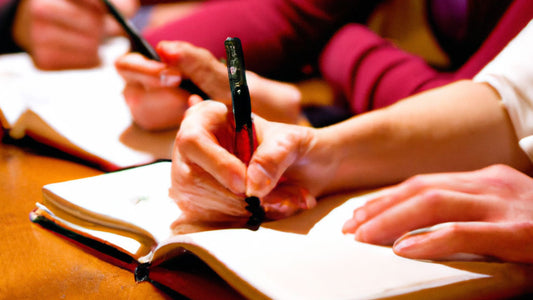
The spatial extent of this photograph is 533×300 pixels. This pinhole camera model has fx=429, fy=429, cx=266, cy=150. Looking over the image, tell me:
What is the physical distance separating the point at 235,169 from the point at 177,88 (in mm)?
96

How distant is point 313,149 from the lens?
0.79 feet

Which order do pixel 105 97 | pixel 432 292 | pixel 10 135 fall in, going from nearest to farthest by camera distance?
pixel 432 292, pixel 10 135, pixel 105 97

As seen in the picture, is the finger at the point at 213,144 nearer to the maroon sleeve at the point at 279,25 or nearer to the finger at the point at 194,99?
the finger at the point at 194,99

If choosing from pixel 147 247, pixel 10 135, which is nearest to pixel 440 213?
pixel 147 247

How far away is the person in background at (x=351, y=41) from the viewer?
340 mm

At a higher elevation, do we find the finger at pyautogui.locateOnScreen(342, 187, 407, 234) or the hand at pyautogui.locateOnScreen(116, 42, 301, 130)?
the hand at pyautogui.locateOnScreen(116, 42, 301, 130)

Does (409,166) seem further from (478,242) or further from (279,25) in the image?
(279,25)

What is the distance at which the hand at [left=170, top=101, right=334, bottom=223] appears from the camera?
20 cm

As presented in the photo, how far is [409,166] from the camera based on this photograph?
27 cm

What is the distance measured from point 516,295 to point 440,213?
0.15ft

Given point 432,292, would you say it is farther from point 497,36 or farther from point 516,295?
point 497,36

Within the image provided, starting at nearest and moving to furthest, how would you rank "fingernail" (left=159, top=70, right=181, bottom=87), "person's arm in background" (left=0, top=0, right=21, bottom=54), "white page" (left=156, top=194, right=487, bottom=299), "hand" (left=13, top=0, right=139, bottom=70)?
"white page" (left=156, top=194, right=487, bottom=299)
"fingernail" (left=159, top=70, right=181, bottom=87)
"hand" (left=13, top=0, right=139, bottom=70)
"person's arm in background" (left=0, top=0, right=21, bottom=54)

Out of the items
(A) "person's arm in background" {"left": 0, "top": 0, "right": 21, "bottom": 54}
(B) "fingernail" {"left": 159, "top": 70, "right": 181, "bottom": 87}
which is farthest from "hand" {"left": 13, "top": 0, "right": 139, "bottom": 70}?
(B) "fingernail" {"left": 159, "top": 70, "right": 181, "bottom": 87}

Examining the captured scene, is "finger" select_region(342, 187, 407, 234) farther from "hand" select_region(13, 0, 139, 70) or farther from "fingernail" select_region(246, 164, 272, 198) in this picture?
"hand" select_region(13, 0, 139, 70)
